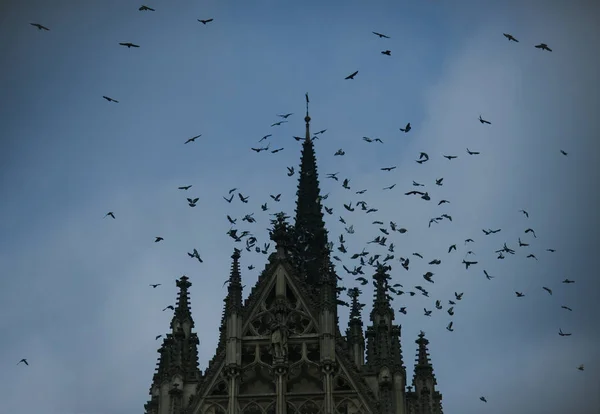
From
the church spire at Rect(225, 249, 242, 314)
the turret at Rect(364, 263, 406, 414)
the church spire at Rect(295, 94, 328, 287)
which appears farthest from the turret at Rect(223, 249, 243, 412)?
the turret at Rect(364, 263, 406, 414)

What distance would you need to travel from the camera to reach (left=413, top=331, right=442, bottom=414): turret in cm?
6856

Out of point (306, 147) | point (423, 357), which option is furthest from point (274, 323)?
point (306, 147)

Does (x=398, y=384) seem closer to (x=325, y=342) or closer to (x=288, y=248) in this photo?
(x=325, y=342)

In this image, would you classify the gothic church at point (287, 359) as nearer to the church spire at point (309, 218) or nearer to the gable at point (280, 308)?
the gable at point (280, 308)

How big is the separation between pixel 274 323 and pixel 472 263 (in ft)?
26.8

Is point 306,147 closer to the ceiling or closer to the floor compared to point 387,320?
closer to the ceiling

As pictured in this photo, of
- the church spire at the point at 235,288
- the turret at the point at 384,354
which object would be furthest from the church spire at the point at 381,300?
the church spire at the point at 235,288

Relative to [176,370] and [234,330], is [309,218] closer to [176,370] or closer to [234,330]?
[234,330]

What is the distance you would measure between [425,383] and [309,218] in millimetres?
14203

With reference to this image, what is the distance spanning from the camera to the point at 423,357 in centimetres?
7031

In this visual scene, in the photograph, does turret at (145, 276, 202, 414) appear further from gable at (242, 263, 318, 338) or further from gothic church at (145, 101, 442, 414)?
gable at (242, 263, 318, 338)

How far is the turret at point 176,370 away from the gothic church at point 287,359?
4 cm

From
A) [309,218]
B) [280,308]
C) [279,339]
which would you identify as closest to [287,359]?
[279,339]

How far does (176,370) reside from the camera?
225 ft
